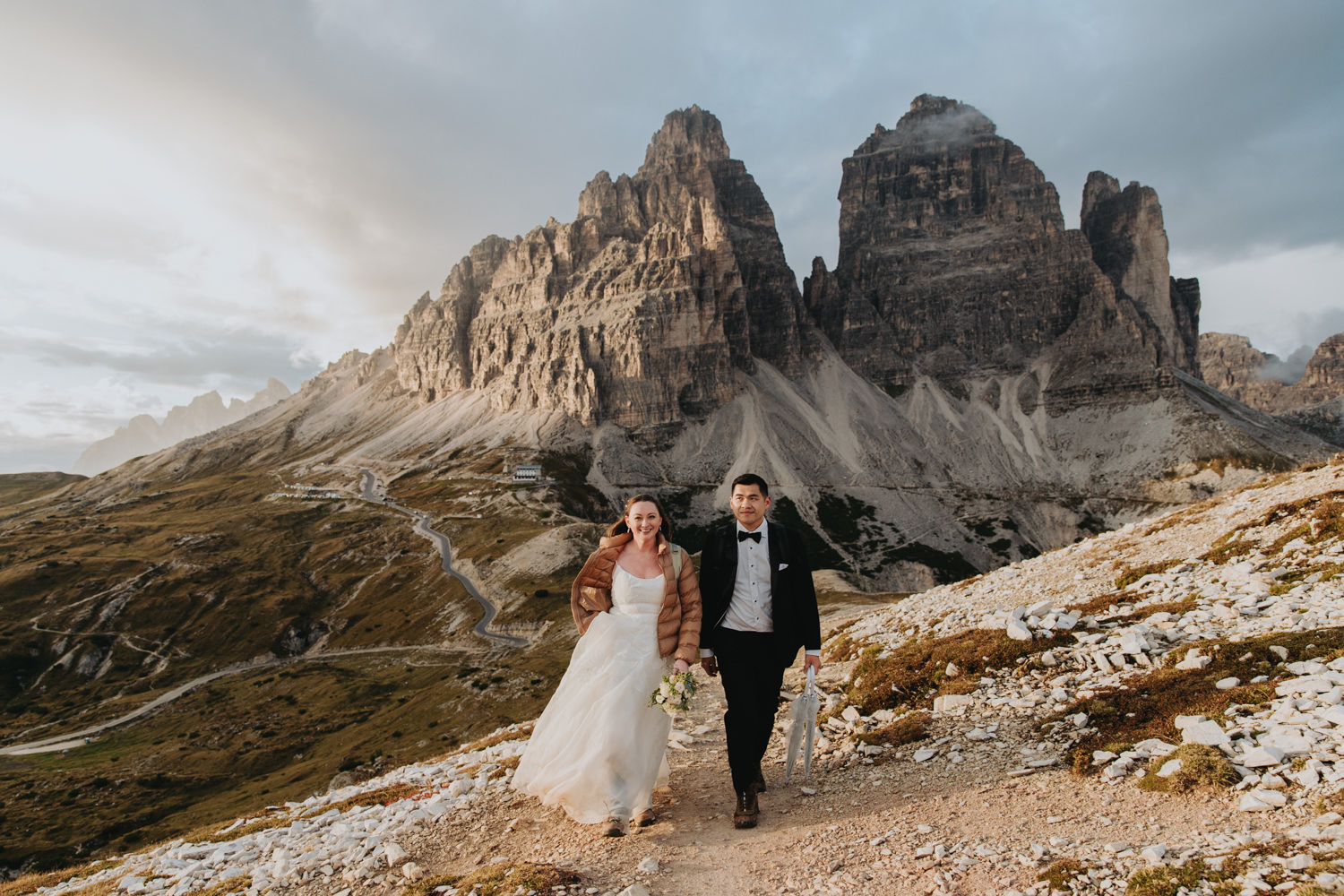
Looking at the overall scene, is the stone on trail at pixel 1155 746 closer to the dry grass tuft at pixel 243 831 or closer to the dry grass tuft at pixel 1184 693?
the dry grass tuft at pixel 1184 693

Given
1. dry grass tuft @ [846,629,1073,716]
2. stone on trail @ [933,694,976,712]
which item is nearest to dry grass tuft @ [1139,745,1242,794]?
stone on trail @ [933,694,976,712]

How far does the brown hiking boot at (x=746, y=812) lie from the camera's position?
34.2ft

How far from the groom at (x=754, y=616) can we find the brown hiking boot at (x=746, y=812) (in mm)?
462

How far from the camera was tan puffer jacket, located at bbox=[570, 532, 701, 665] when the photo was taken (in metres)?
11.2

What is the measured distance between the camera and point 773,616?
11258mm

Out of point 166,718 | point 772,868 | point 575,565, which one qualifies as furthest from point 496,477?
point 772,868

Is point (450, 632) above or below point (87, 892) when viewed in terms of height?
below

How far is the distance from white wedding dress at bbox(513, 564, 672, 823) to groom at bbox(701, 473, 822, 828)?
1024mm

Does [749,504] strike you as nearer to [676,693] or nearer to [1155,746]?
[676,693]

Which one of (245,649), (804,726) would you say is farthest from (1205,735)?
(245,649)

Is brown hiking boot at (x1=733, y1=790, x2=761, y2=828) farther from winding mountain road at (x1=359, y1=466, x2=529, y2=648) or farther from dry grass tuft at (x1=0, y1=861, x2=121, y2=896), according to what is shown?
winding mountain road at (x1=359, y1=466, x2=529, y2=648)

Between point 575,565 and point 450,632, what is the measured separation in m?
23.1

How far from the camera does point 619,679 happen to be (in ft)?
36.2

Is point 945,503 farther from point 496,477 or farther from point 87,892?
point 87,892
